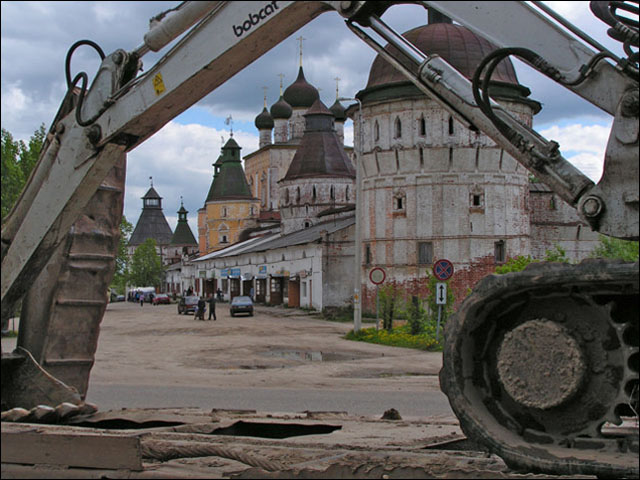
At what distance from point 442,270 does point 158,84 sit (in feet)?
60.7

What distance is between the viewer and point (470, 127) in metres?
5.81

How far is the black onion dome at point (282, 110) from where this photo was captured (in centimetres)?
10638

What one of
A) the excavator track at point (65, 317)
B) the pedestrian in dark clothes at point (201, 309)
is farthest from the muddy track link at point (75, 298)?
the pedestrian in dark clothes at point (201, 309)

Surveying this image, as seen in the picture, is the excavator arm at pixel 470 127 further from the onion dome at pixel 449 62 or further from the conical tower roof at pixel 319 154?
the conical tower roof at pixel 319 154

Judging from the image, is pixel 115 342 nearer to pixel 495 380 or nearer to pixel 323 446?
pixel 323 446

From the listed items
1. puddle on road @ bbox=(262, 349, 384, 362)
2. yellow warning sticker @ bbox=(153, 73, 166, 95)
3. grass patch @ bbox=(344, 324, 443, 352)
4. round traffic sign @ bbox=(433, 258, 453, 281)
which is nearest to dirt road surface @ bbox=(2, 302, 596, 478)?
yellow warning sticker @ bbox=(153, 73, 166, 95)

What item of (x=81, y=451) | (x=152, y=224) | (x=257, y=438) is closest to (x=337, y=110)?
(x=152, y=224)

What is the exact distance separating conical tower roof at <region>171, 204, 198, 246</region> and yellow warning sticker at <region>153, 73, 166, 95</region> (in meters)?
152

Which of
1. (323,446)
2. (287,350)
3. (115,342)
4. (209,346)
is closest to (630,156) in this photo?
(323,446)

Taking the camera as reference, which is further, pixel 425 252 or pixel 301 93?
pixel 301 93

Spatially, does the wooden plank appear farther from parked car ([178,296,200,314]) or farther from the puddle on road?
parked car ([178,296,200,314])

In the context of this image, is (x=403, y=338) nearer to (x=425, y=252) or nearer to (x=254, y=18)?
(x=425, y=252)

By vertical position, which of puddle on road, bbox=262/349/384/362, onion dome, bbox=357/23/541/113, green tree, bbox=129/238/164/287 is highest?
onion dome, bbox=357/23/541/113

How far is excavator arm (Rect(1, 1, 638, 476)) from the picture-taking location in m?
5.02
